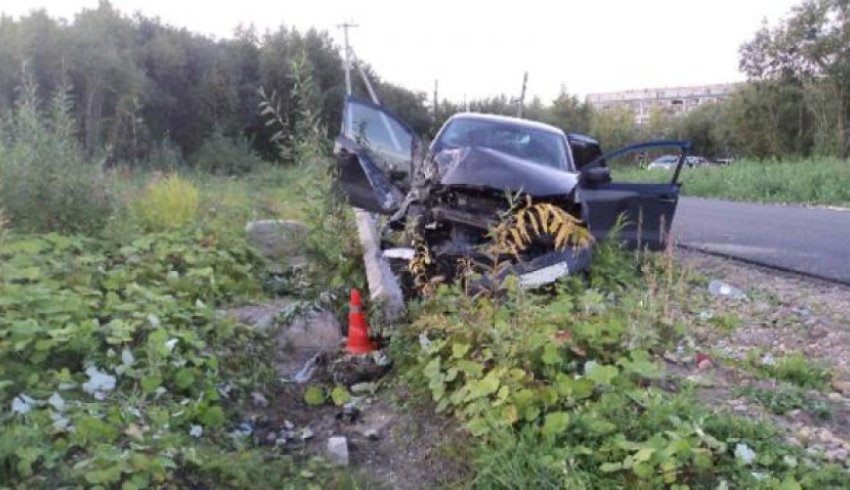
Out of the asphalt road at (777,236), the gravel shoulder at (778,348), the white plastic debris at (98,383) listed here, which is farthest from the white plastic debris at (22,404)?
the asphalt road at (777,236)

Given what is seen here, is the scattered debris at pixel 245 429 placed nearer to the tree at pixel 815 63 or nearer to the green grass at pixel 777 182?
the green grass at pixel 777 182

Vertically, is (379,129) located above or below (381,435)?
above

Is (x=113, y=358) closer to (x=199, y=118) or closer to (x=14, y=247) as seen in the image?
(x=14, y=247)

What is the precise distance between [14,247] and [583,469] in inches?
148

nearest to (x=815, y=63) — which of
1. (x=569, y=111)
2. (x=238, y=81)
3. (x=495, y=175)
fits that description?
(x=569, y=111)

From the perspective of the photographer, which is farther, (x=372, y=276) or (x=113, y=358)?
(x=372, y=276)

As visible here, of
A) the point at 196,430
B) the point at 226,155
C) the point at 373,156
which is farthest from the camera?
the point at 226,155

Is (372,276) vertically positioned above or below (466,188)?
below

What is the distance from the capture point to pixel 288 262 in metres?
6.75

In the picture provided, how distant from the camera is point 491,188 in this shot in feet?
17.4

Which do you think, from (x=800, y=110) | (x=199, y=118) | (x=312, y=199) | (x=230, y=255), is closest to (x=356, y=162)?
(x=312, y=199)

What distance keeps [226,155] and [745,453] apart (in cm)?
2092

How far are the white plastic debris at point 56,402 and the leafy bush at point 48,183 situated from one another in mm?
2695

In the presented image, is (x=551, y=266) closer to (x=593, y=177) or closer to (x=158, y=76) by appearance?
(x=593, y=177)
